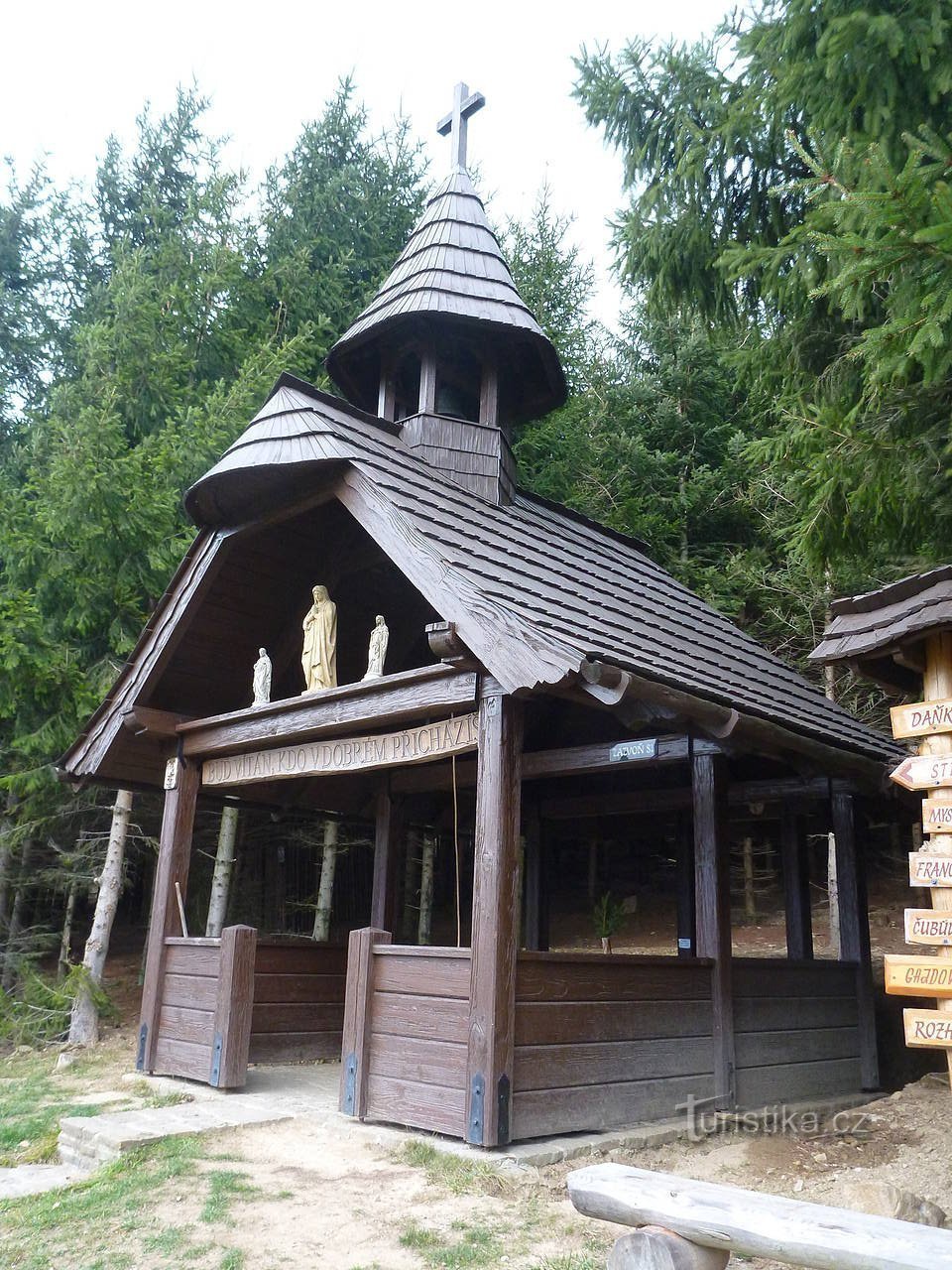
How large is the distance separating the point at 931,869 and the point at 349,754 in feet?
13.1

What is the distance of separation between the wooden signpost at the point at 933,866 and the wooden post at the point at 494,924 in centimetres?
201

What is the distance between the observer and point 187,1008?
793 centimetres

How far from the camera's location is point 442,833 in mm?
11117

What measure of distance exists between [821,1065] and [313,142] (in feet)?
56.4

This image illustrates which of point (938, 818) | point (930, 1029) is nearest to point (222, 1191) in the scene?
point (930, 1029)

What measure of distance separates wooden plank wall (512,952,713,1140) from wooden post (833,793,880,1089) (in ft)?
7.20

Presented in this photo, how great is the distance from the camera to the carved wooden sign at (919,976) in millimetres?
4371

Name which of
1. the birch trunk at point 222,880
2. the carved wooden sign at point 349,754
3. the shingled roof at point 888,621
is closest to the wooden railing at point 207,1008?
the carved wooden sign at point 349,754

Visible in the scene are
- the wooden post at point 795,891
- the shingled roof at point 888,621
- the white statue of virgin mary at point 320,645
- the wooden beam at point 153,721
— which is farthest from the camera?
the wooden post at point 795,891

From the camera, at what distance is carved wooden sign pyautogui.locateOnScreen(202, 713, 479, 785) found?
654 centimetres

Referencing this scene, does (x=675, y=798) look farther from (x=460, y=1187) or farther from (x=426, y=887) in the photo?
(x=426, y=887)

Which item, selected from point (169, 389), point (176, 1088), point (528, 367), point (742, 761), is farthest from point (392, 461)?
point (169, 389)

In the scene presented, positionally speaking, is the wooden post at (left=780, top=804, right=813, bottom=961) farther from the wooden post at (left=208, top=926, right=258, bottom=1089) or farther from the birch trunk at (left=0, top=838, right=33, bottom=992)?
the birch trunk at (left=0, top=838, right=33, bottom=992)

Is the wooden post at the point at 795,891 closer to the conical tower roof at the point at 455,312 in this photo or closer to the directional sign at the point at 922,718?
the directional sign at the point at 922,718
